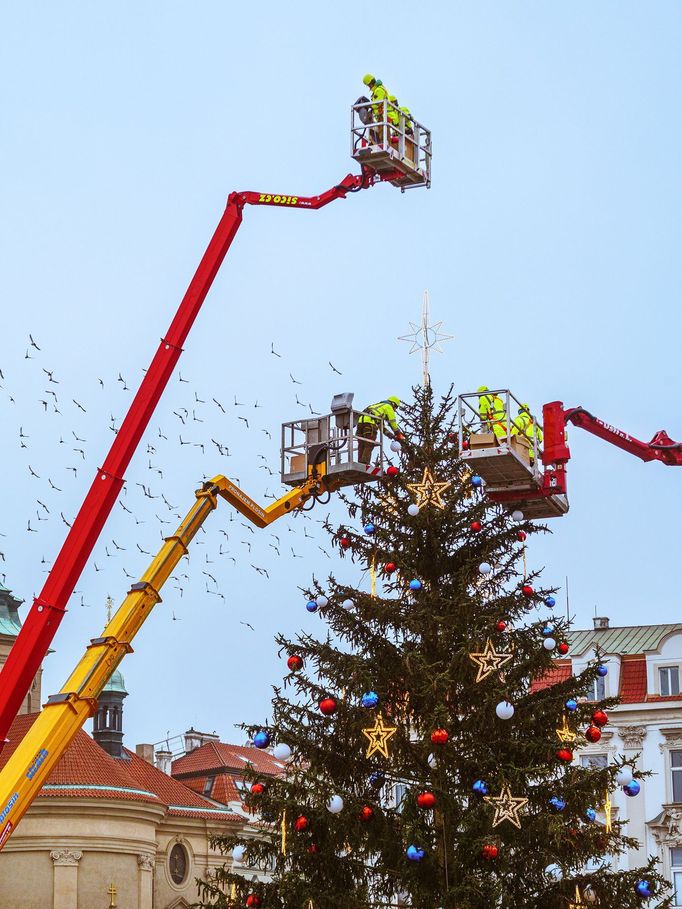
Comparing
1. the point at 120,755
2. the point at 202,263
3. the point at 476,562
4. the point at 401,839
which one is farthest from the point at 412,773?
the point at 120,755

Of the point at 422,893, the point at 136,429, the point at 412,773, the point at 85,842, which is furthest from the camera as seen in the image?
the point at 85,842

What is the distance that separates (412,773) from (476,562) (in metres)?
3.48

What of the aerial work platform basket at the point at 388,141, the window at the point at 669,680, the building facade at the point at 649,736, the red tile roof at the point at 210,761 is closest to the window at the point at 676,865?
the building facade at the point at 649,736

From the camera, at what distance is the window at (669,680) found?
50062 mm

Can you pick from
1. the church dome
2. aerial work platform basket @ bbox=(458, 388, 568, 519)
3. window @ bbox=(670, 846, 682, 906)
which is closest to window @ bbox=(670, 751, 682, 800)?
window @ bbox=(670, 846, 682, 906)

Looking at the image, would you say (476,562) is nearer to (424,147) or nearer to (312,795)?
(312,795)

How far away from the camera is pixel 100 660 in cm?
2528

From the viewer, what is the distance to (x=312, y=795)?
77.9 feet

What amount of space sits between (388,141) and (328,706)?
9309mm

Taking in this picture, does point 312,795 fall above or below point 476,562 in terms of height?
below

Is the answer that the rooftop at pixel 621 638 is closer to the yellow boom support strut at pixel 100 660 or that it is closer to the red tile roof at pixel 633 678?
the red tile roof at pixel 633 678

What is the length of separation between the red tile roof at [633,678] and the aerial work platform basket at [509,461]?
2247 cm

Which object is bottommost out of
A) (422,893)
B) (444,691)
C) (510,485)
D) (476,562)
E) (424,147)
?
(422,893)

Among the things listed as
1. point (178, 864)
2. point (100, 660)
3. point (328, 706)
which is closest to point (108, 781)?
point (178, 864)
